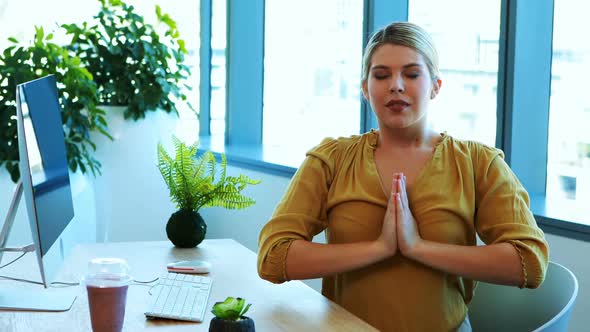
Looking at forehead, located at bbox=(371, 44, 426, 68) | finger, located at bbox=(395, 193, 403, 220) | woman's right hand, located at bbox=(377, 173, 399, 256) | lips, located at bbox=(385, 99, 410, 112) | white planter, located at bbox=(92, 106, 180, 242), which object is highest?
forehead, located at bbox=(371, 44, 426, 68)

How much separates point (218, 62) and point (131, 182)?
103 cm

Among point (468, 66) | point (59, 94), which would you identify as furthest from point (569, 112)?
point (59, 94)

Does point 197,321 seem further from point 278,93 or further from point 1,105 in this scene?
point 278,93

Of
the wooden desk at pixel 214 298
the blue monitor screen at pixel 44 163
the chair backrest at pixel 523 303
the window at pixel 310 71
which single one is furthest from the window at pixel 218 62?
the chair backrest at pixel 523 303

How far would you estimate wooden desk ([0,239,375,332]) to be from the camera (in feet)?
6.07

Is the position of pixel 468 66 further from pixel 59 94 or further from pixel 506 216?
pixel 59 94

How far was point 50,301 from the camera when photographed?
2.02 metres

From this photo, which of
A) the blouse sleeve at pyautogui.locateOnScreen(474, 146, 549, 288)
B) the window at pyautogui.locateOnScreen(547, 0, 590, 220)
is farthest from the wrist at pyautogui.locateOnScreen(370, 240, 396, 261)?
the window at pyautogui.locateOnScreen(547, 0, 590, 220)

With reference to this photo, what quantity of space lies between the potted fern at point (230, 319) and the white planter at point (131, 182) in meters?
3.45

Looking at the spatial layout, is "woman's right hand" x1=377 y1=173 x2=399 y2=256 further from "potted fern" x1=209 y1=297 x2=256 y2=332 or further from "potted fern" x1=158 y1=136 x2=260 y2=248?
"potted fern" x1=158 y1=136 x2=260 y2=248

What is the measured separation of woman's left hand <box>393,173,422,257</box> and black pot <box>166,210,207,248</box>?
2.99ft

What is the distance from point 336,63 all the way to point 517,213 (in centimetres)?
252

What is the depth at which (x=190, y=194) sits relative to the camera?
2.82 metres

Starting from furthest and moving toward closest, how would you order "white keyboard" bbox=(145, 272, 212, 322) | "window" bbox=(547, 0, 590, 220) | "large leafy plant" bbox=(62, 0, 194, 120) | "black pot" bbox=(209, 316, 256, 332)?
"large leafy plant" bbox=(62, 0, 194, 120)
"window" bbox=(547, 0, 590, 220)
"white keyboard" bbox=(145, 272, 212, 322)
"black pot" bbox=(209, 316, 256, 332)
